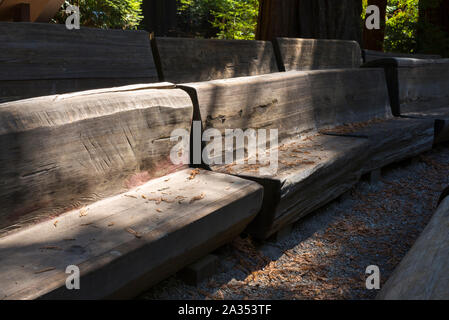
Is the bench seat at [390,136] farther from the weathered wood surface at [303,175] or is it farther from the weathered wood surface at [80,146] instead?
the weathered wood surface at [80,146]

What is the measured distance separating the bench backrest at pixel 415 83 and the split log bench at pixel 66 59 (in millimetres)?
3203

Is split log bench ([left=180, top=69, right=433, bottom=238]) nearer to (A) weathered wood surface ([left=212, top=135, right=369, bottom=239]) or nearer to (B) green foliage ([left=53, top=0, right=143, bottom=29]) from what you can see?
(A) weathered wood surface ([left=212, top=135, right=369, bottom=239])

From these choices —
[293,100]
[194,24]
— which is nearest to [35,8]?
[293,100]

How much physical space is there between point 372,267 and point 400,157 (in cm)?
217

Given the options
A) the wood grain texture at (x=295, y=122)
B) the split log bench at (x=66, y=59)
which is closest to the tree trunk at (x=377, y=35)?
the wood grain texture at (x=295, y=122)

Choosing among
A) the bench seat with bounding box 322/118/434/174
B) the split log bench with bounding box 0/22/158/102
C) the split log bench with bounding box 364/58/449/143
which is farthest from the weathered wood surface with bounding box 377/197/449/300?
the split log bench with bounding box 364/58/449/143

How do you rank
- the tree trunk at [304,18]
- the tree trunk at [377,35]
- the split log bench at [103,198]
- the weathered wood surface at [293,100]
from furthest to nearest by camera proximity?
the tree trunk at [377,35]
the tree trunk at [304,18]
the weathered wood surface at [293,100]
the split log bench at [103,198]

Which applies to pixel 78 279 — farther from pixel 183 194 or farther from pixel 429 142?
pixel 429 142

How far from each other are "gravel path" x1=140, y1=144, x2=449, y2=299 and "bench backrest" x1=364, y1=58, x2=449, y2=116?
5.46 ft

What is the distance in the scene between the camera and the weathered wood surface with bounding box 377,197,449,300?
1.43 metres

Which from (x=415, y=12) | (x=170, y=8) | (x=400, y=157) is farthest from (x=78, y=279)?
(x=170, y=8)

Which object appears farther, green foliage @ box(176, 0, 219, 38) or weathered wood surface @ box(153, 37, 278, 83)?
green foliage @ box(176, 0, 219, 38)

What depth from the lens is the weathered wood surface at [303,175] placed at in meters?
2.69

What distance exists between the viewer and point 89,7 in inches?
334
